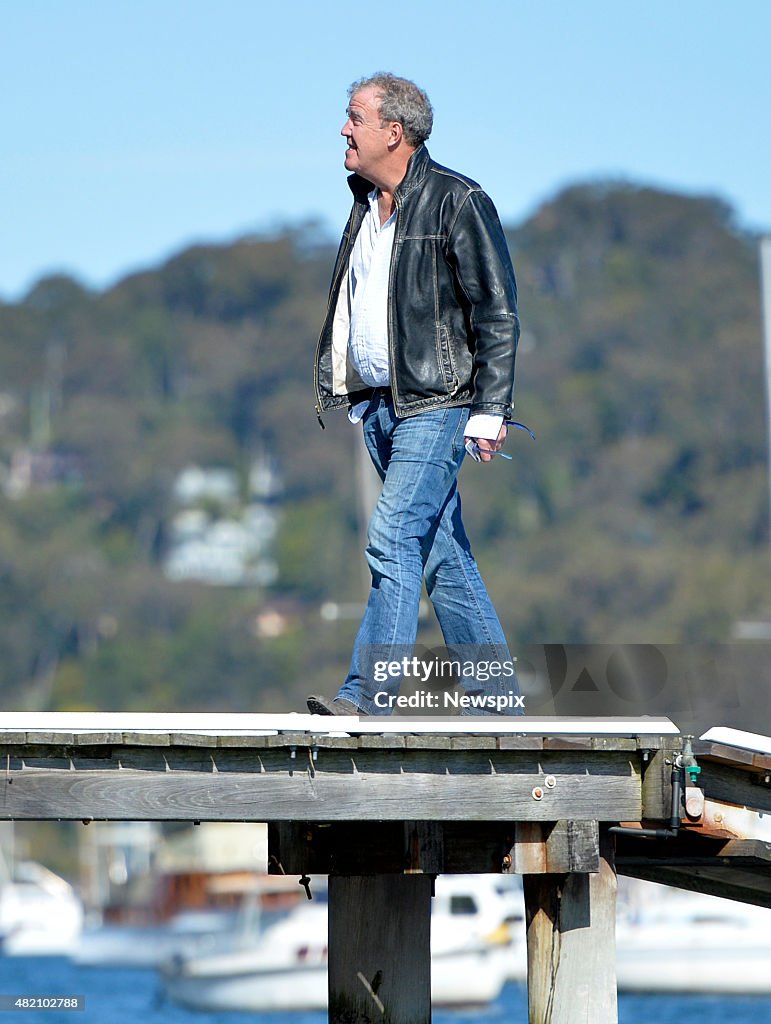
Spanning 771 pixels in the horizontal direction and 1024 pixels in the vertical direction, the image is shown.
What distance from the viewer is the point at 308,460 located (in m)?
97.1

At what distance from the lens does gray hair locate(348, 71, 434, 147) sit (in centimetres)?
634

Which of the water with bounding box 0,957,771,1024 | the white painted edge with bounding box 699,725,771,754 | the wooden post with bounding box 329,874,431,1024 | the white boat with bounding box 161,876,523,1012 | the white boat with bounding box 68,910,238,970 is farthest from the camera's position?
the white boat with bounding box 68,910,238,970

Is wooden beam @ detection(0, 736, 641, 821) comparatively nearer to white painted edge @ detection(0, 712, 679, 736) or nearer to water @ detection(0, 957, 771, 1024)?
white painted edge @ detection(0, 712, 679, 736)

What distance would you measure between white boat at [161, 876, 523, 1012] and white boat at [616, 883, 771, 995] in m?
2.71

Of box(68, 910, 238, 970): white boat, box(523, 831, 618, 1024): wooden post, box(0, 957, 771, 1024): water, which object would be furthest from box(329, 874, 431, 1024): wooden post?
box(68, 910, 238, 970): white boat

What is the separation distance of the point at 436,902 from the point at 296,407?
2643 inches

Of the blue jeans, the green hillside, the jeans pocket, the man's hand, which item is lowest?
the blue jeans

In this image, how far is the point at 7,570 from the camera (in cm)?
8694

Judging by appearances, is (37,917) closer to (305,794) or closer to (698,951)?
(698,951)

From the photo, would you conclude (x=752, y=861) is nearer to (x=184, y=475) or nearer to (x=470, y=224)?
(x=470, y=224)

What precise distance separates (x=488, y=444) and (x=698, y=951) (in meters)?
31.0

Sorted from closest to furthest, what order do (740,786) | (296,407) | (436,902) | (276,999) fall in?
(740,786) → (276,999) → (436,902) → (296,407)

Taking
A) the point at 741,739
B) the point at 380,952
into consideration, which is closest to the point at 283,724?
the point at 741,739

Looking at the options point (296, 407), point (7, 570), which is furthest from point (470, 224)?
point (296, 407)
